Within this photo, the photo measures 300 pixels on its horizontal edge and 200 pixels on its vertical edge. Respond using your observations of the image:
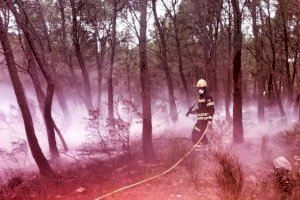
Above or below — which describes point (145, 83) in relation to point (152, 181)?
above

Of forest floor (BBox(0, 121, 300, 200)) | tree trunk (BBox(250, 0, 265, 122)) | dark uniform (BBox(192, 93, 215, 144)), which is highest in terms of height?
tree trunk (BBox(250, 0, 265, 122))

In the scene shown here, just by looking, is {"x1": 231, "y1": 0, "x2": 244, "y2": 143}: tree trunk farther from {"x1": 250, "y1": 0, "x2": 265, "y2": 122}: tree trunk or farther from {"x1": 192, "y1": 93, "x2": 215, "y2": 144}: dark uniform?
{"x1": 192, "y1": 93, "x2": 215, "y2": 144}: dark uniform

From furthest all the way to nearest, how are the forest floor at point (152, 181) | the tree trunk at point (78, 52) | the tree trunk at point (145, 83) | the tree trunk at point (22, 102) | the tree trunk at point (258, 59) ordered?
1. the tree trunk at point (78, 52)
2. the tree trunk at point (258, 59)
3. the tree trunk at point (145, 83)
4. the tree trunk at point (22, 102)
5. the forest floor at point (152, 181)

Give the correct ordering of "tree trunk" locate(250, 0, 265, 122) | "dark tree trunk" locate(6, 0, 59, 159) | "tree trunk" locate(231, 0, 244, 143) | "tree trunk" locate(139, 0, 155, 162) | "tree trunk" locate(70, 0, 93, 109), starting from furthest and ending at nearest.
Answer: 1. "tree trunk" locate(70, 0, 93, 109)
2. "tree trunk" locate(250, 0, 265, 122)
3. "tree trunk" locate(231, 0, 244, 143)
4. "dark tree trunk" locate(6, 0, 59, 159)
5. "tree trunk" locate(139, 0, 155, 162)

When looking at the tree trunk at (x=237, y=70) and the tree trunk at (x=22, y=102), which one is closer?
the tree trunk at (x=22, y=102)

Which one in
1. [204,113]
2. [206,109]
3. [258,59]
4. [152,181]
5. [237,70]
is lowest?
[152,181]

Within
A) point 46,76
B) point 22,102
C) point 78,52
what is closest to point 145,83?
point 46,76

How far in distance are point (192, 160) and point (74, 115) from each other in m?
14.0

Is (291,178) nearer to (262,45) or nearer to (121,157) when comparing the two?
(121,157)

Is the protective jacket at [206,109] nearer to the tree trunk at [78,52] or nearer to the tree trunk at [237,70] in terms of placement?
the tree trunk at [237,70]

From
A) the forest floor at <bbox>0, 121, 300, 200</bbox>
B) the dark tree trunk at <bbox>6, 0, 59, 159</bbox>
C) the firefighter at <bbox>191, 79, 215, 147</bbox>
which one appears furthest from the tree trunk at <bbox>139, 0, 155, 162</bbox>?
the dark tree trunk at <bbox>6, 0, 59, 159</bbox>

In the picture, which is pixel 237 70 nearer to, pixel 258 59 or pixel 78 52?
pixel 258 59

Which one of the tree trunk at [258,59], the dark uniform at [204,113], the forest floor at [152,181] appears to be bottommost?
the forest floor at [152,181]

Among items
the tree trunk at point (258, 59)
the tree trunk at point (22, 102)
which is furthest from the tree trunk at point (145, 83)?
the tree trunk at point (258, 59)
